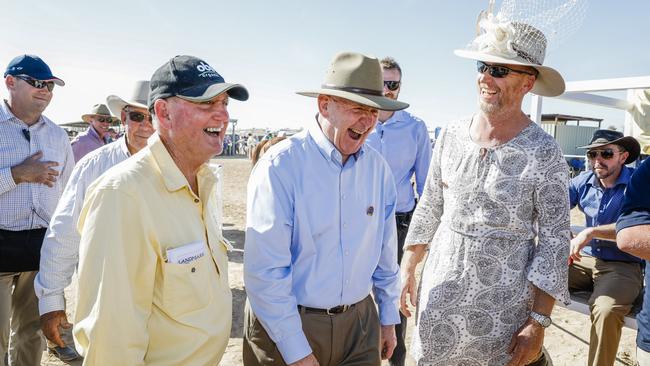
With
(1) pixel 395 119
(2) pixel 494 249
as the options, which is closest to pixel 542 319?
(2) pixel 494 249

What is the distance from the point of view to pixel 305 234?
6.84 ft

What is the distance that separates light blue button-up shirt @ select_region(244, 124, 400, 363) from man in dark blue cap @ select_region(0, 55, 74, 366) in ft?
7.00

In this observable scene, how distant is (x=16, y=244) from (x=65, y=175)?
0.72m

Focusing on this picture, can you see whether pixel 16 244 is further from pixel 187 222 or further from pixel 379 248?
pixel 379 248

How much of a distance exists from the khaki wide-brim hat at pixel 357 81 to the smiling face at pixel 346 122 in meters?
0.06

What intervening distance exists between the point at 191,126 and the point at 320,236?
0.79m

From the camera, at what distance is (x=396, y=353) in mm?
3674

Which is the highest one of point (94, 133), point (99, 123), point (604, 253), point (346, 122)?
point (346, 122)

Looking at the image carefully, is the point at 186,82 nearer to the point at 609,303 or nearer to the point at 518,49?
the point at 518,49

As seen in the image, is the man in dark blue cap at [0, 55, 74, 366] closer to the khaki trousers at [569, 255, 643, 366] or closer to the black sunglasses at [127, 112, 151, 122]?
the black sunglasses at [127, 112, 151, 122]

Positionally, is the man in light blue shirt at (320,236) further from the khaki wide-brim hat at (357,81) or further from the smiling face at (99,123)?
the smiling face at (99,123)

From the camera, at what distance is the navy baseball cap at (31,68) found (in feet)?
11.0

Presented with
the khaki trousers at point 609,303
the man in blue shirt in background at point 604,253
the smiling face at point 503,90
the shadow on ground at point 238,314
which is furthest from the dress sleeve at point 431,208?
the shadow on ground at point 238,314

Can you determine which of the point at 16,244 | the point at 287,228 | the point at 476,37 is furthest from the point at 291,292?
the point at 16,244
